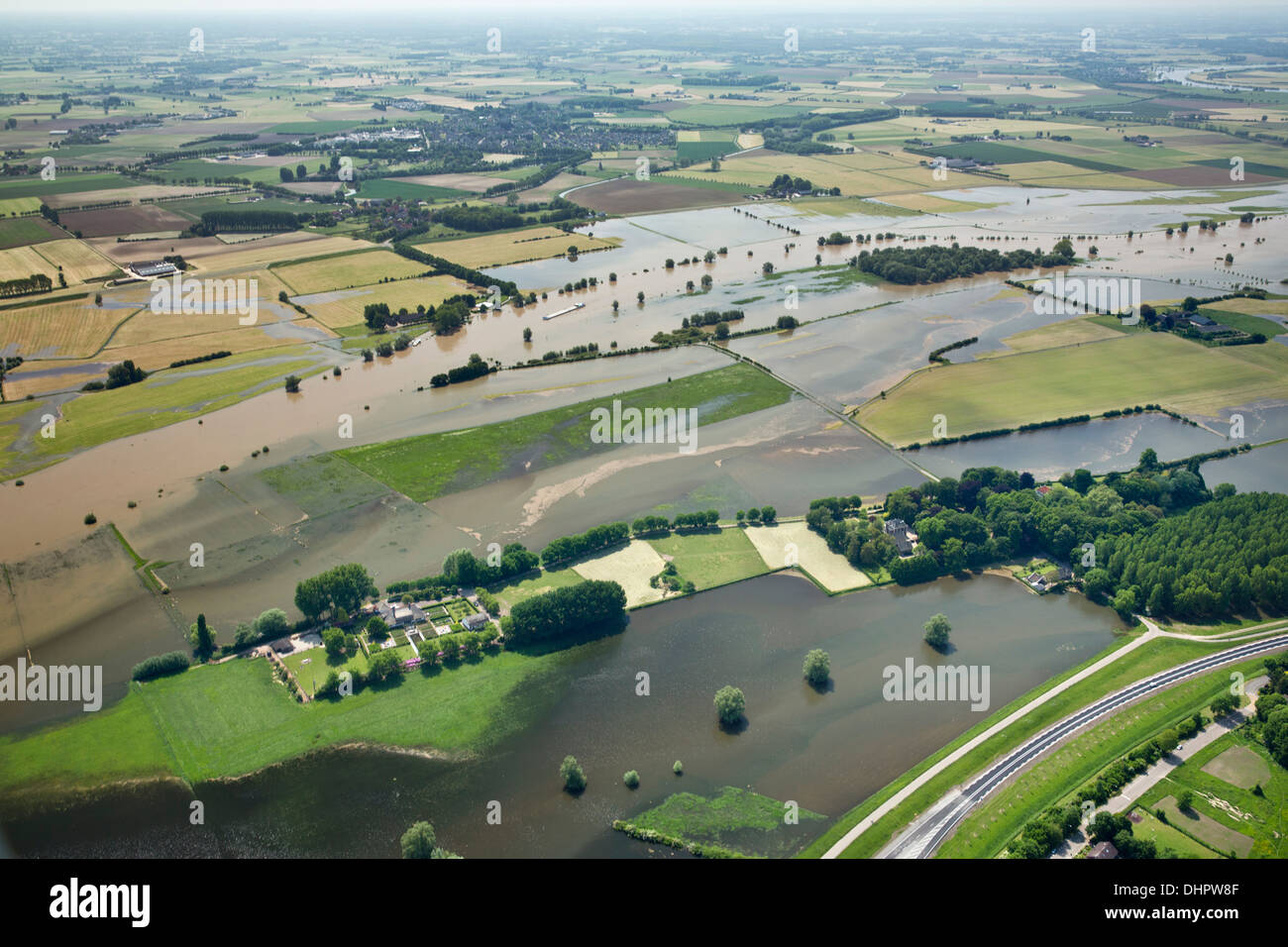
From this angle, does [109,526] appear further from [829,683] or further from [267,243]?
[267,243]

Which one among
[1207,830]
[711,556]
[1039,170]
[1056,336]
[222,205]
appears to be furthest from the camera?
[1039,170]

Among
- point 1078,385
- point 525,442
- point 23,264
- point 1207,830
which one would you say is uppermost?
point 23,264

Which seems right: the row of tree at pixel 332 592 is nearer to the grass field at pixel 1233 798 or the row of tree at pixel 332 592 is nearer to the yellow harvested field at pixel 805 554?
the yellow harvested field at pixel 805 554

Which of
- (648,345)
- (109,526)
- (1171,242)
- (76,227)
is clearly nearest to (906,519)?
(648,345)

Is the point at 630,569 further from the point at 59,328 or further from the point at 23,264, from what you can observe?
the point at 23,264

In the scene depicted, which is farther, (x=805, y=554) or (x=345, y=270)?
(x=345, y=270)

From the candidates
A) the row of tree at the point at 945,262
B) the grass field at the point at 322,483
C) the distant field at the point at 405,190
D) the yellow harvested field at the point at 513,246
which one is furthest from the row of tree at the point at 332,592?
the distant field at the point at 405,190

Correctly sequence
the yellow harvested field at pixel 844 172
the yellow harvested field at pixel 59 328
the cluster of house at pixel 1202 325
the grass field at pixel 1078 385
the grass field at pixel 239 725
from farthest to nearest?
the yellow harvested field at pixel 844 172, the cluster of house at pixel 1202 325, the yellow harvested field at pixel 59 328, the grass field at pixel 1078 385, the grass field at pixel 239 725

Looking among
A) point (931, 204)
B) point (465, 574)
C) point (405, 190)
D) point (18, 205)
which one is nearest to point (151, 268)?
point (18, 205)
